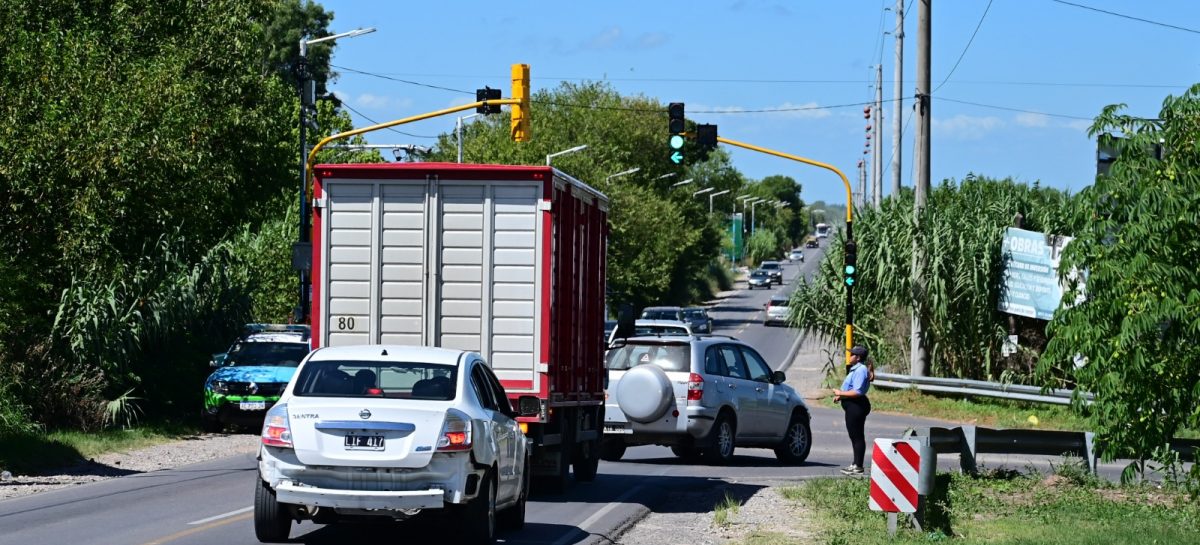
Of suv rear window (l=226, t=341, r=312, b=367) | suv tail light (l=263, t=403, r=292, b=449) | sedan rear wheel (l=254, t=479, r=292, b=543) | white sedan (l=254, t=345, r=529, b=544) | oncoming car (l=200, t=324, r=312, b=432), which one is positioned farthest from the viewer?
suv rear window (l=226, t=341, r=312, b=367)

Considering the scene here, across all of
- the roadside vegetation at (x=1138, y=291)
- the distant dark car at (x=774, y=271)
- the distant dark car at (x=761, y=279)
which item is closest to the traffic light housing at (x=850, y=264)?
the roadside vegetation at (x=1138, y=291)

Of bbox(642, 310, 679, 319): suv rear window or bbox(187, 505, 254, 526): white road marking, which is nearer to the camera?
bbox(187, 505, 254, 526): white road marking

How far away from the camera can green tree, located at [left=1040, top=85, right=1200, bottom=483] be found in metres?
13.6

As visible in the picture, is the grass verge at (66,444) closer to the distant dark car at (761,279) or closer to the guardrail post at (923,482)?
the guardrail post at (923,482)

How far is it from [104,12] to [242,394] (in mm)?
11203

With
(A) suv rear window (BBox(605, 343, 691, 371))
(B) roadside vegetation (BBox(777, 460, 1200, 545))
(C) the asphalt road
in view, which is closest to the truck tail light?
(C) the asphalt road

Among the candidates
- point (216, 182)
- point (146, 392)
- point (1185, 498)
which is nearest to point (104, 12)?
point (216, 182)

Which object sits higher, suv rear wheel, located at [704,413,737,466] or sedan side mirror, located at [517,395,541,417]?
sedan side mirror, located at [517,395,541,417]

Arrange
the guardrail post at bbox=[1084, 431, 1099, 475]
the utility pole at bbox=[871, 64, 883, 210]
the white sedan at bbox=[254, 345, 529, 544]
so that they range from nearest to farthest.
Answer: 1. the white sedan at bbox=[254, 345, 529, 544]
2. the guardrail post at bbox=[1084, 431, 1099, 475]
3. the utility pole at bbox=[871, 64, 883, 210]

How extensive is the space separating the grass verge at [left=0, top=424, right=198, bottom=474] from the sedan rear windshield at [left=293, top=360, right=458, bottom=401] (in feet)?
27.1

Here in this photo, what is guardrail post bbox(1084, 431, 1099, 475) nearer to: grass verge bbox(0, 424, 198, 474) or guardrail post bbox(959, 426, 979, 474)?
guardrail post bbox(959, 426, 979, 474)

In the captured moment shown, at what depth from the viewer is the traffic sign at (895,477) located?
13.8 metres

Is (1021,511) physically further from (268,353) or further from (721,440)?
(268,353)

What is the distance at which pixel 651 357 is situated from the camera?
21562 millimetres
